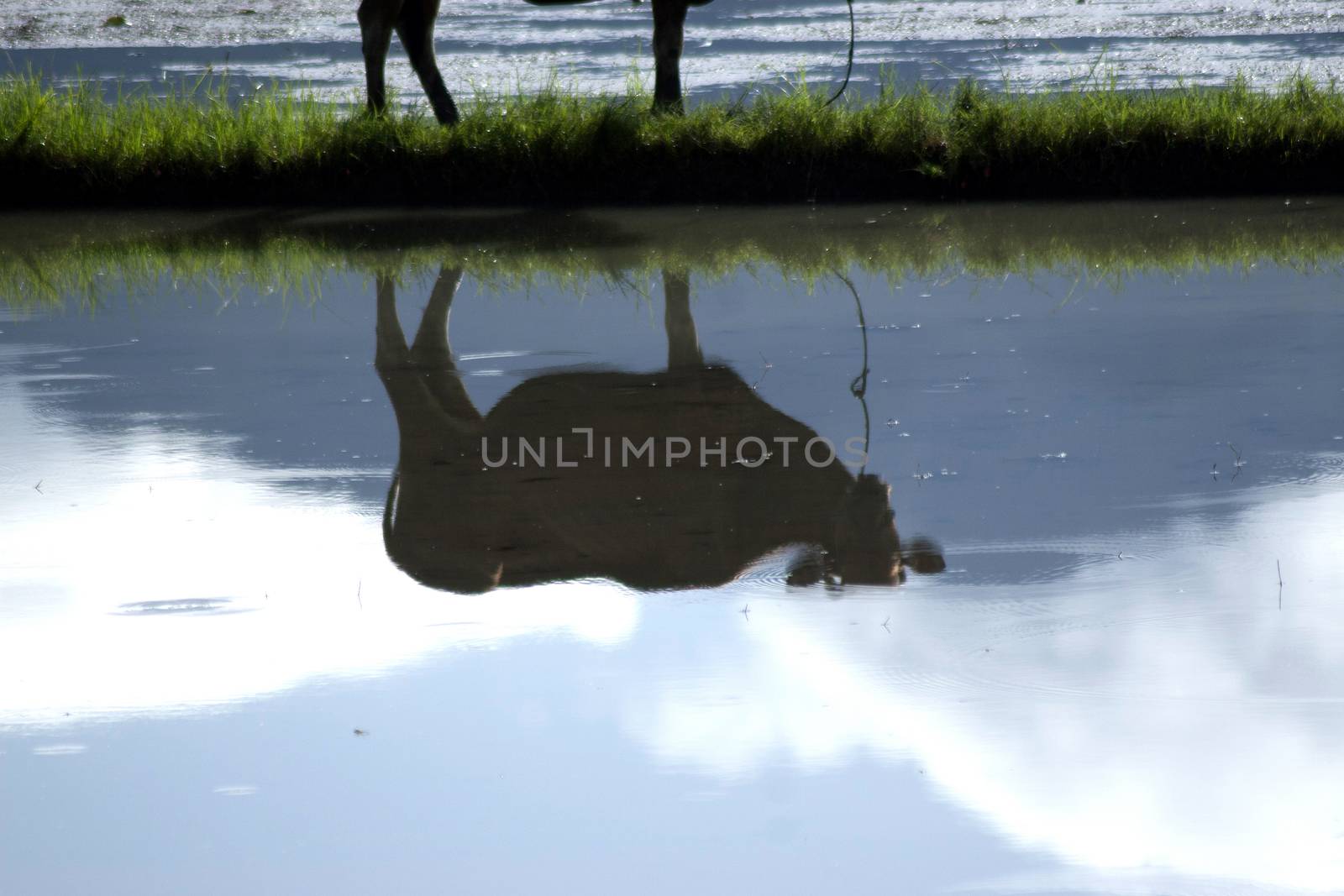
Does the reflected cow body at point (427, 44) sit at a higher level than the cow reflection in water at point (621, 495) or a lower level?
higher

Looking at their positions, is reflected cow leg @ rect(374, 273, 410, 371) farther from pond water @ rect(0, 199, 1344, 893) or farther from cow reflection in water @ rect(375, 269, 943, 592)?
cow reflection in water @ rect(375, 269, 943, 592)

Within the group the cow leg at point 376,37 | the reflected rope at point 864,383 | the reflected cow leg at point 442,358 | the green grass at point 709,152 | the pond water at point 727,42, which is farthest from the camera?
the pond water at point 727,42

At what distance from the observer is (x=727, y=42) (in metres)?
12.6

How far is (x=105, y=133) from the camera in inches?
278

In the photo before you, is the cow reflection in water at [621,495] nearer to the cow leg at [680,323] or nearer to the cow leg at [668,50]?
the cow leg at [680,323]

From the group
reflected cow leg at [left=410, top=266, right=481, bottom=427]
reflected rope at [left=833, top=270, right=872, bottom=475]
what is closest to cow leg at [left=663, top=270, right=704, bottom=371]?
reflected rope at [left=833, top=270, right=872, bottom=475]

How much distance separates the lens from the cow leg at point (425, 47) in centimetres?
730

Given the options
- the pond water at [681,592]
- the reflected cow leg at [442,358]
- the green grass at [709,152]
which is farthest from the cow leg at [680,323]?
the green grass at [709,152]

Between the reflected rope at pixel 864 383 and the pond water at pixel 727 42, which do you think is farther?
the pond water at pixel 727 42

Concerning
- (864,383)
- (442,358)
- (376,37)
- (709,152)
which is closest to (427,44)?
(376,37)

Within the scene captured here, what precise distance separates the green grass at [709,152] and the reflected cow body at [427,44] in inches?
11.4

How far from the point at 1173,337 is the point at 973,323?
0.57 metres

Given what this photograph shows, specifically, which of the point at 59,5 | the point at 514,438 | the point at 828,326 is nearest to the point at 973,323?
the point at 828,326

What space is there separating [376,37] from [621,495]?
4743 millimetres
